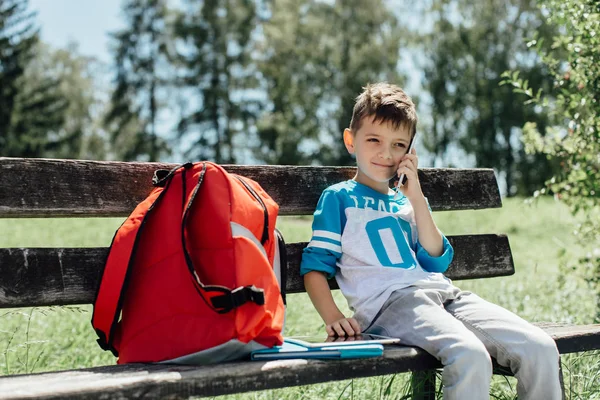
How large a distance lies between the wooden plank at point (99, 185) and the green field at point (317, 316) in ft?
1.48

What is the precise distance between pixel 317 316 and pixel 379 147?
2.61 metres

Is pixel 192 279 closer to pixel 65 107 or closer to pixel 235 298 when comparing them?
pixel 235 298

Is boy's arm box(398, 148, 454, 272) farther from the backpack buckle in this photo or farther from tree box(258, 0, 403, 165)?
tree box(258, 0, 403, 165)

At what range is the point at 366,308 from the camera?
2.79 m

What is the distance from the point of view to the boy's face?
2947 mm

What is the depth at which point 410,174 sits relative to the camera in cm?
295

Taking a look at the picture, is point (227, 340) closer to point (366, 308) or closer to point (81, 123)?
point (366, 308)

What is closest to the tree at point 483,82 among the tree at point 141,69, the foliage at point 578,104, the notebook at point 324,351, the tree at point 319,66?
the tree at point 319,66

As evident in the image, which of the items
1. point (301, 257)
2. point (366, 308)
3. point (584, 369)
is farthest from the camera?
point (584, 369)

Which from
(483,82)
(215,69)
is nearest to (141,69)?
(215,69)

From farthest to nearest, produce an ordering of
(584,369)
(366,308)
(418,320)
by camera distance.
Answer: (584,369) → (366,308) → (418,320)

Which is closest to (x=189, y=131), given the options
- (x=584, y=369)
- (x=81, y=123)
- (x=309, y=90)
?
(x=309, y=90)

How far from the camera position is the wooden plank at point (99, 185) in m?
2.50

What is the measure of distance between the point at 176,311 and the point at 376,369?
644mm
